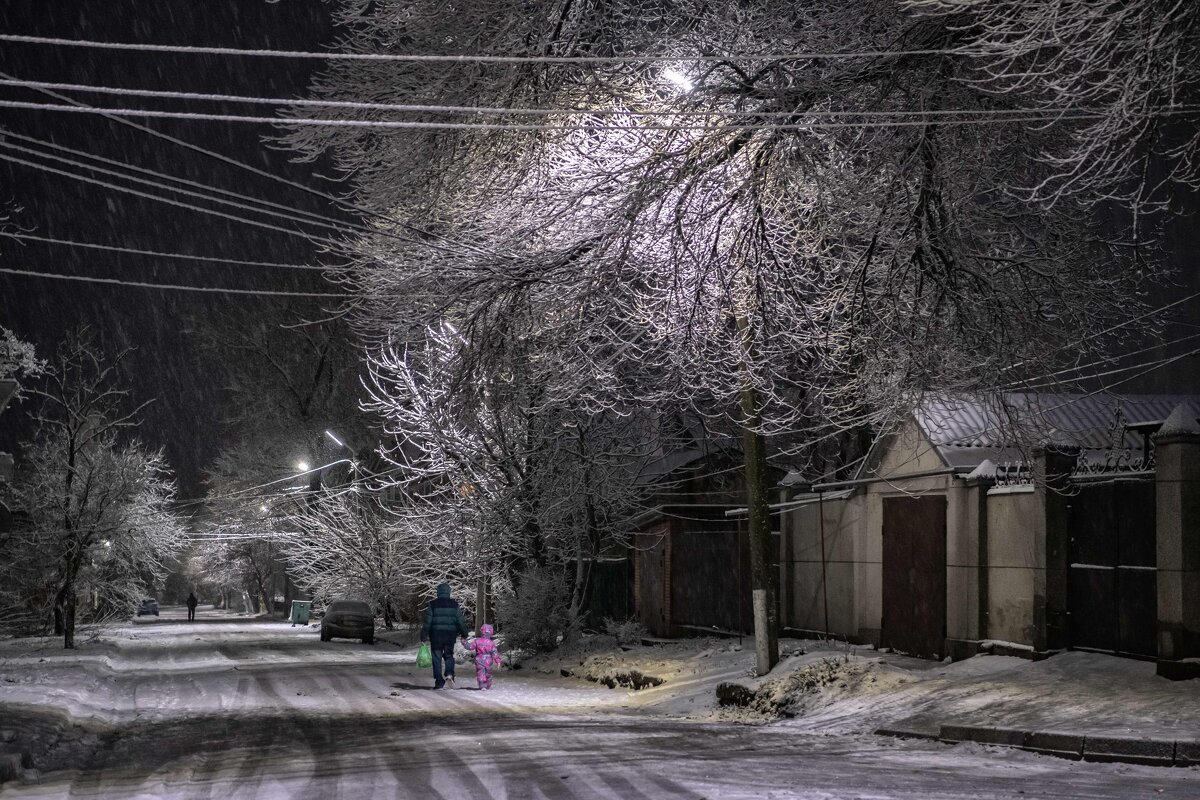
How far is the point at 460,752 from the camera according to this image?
35.6 ft

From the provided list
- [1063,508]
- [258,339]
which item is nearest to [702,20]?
[1063,508]

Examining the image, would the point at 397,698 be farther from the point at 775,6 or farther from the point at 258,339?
the point at 258,339

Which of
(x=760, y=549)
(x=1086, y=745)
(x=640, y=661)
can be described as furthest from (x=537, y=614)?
(x=1086, y=745)

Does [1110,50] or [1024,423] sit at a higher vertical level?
[1110,50]

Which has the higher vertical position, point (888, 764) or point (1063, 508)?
point (1063, 508)

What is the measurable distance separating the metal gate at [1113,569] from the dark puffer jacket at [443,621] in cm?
940

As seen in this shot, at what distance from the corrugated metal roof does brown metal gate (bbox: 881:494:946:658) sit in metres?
0.95

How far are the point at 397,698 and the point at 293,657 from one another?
1202cm

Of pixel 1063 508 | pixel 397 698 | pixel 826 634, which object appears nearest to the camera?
pixel 1063 508

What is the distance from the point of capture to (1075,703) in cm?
1127

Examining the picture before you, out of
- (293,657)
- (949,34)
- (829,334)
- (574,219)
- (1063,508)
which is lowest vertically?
(293,657)

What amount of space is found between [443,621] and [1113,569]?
10.0 metres

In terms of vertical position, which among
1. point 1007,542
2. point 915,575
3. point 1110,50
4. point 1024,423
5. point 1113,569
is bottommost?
point 915,575

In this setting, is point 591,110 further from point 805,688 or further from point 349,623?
point 349,623
